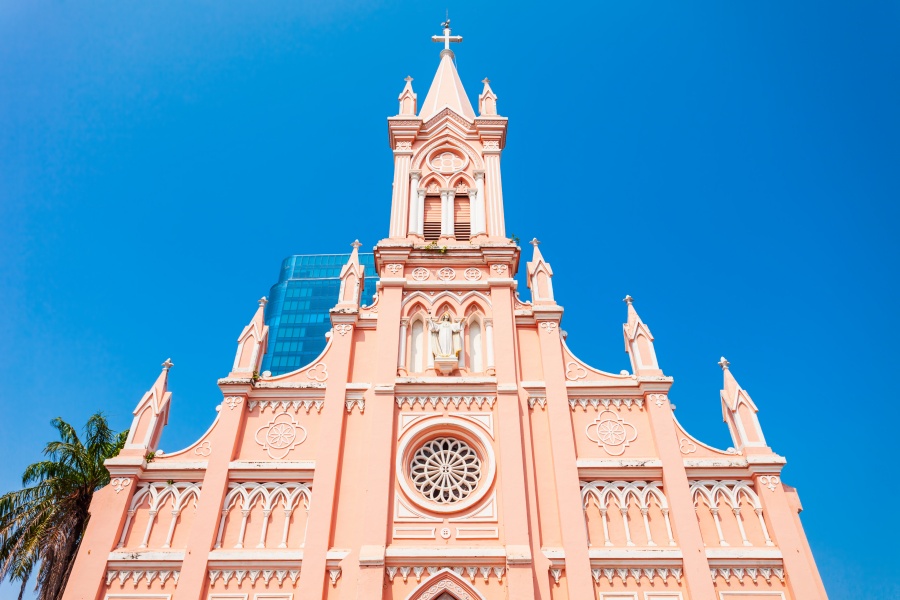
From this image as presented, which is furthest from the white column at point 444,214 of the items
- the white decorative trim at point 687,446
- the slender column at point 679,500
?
the white decorative trim at point 687,446

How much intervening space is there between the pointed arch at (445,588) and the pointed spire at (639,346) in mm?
7629

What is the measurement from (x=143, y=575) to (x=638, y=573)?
38.0ft

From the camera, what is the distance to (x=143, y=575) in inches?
552

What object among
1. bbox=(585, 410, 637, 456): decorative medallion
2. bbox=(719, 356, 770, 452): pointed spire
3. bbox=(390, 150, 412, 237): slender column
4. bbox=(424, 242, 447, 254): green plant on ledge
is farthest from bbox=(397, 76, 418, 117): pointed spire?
bbox=(719, 356, 770, 452): pointed spire

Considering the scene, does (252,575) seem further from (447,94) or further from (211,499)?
(447,94)

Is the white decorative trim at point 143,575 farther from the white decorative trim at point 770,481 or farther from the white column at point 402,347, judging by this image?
the white decorative trim at point 770,481

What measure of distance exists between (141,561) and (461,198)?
48.4 feet

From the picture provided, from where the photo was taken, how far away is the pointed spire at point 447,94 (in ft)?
79.3

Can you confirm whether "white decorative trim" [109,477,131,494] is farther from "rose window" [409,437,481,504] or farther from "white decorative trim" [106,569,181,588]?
"rose window" [409,437,481,504]

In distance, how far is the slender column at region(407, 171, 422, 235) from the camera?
68.3ft

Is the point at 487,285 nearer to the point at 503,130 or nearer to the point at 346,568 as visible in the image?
the point at 503,130

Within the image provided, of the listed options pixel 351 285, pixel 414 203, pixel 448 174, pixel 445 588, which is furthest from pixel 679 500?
pixel 448 174

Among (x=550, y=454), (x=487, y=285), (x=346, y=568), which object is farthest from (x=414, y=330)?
(x=346, y=568)

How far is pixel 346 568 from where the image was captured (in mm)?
13984
